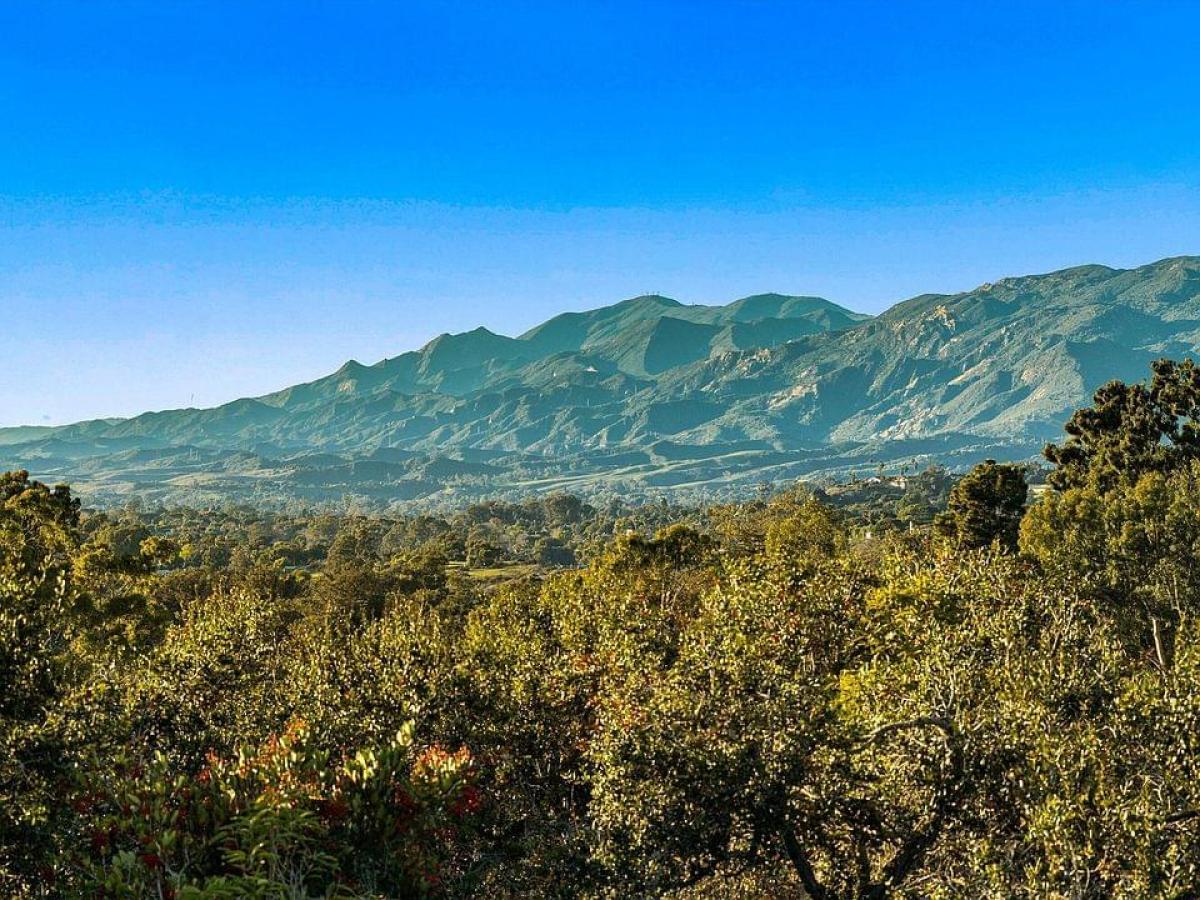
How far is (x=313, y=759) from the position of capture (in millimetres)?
15070

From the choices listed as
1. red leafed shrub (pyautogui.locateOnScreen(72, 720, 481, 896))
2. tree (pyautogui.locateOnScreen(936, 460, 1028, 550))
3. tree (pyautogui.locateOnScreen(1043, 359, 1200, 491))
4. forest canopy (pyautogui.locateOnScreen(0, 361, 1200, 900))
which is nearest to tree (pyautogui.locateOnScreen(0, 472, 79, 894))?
forest canopy (pyautogui.locateOnScreen(0, 361, 1200, 900))

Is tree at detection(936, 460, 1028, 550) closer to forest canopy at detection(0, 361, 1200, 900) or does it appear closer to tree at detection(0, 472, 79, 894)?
forest canopy at detection(0, 361, 1200, 900)

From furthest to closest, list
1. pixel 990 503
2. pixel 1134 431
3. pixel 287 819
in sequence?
pixel 990 503 → pixel 1134 431 → pixel 287 819

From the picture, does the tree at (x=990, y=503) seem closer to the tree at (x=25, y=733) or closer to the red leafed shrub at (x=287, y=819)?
the red leafed shrub at (x=287, y=819)

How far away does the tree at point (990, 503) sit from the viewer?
249 feet

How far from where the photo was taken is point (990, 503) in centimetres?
7762

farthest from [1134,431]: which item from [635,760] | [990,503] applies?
[635,760]

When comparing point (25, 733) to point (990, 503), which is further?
point (990, 503)

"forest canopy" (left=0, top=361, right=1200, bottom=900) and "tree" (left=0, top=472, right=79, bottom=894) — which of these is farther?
"tree" (left=0, top=472, right=79, bottom=894)

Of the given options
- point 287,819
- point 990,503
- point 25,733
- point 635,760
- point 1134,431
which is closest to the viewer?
point 287,819

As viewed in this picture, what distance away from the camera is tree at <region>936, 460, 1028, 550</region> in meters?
75.8

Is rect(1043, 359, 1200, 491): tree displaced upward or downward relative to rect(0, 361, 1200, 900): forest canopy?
upward

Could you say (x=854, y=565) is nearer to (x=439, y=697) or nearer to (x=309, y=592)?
(x=439, y=697)

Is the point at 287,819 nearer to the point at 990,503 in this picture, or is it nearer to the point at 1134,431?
the point at 990,503
